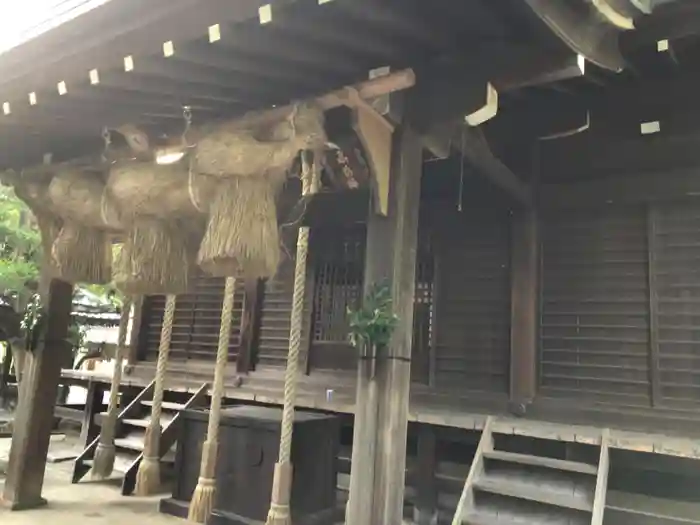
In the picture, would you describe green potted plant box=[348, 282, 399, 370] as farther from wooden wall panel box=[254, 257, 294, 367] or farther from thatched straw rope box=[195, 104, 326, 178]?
wooden wall panel box=[254, 257, 294, 367]

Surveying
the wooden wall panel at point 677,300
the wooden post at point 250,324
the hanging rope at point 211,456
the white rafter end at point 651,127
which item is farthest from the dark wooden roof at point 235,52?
the wooden post at point 250,324

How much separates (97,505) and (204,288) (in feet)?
9.11

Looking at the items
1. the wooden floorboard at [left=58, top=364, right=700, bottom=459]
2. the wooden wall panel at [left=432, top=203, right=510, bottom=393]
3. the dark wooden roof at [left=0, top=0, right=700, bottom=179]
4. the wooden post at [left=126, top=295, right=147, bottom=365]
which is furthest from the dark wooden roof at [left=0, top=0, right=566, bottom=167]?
the wooden post at [left=126, top=295, right=147, bottom=365]

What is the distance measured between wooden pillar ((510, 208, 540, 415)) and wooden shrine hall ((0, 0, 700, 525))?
0.06ft

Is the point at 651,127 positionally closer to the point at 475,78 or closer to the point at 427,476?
the point at 475,78

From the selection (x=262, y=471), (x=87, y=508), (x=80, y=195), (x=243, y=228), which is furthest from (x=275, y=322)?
(x=243, y=228)

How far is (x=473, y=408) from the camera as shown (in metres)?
4.50

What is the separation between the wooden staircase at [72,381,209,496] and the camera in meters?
5.22

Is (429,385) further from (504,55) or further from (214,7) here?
(214,7)

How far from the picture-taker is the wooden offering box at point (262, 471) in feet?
13.3

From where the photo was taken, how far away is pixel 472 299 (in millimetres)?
4750

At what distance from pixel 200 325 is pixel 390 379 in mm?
4618

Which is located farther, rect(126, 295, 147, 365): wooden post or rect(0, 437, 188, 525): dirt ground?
rect(126, 295, 147, 365): wooden post

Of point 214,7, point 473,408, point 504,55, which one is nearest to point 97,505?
point 473,408
